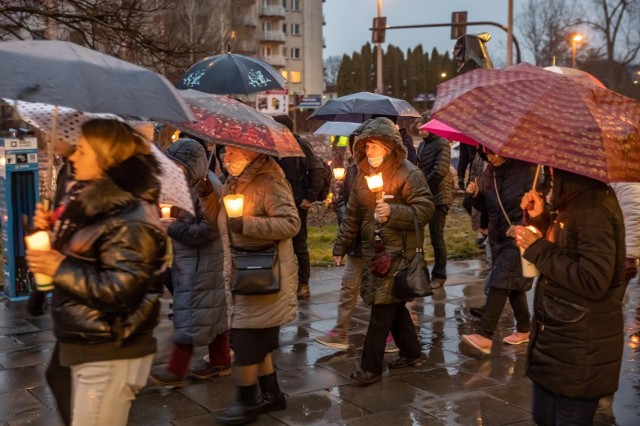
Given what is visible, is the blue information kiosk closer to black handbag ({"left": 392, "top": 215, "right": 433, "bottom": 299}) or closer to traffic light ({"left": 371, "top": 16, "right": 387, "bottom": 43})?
black handbag ({"left": 392, "top": 215, "right": 433, "bottom": 299})

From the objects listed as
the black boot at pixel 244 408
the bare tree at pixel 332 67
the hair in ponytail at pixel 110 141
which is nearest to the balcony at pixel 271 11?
the bare tree at pixel 332 67

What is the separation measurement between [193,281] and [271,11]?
8373 centimetres

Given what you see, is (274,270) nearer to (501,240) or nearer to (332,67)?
(501,240)

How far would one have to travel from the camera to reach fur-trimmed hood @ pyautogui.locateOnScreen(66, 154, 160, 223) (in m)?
3.38

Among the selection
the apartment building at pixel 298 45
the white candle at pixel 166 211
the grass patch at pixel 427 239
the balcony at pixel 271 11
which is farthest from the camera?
the apartment building at pixel 298 45

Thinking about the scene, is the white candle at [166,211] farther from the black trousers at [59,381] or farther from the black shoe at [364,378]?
the black trousers at [59,381]

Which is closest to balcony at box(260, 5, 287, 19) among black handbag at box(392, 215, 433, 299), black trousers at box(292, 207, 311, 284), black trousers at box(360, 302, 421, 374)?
black trousers at box(292, 207, 311, 284)

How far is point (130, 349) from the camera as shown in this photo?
3480 mm

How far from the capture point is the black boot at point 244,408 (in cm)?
524

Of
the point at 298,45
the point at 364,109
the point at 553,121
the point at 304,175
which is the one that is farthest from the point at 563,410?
the point at 298,45

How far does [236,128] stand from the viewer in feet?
16.9

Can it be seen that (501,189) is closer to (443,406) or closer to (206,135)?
(443,406)

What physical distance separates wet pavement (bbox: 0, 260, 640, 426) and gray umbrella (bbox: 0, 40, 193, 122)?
2519 mm

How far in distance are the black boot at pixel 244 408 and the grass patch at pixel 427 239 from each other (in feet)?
19.7
